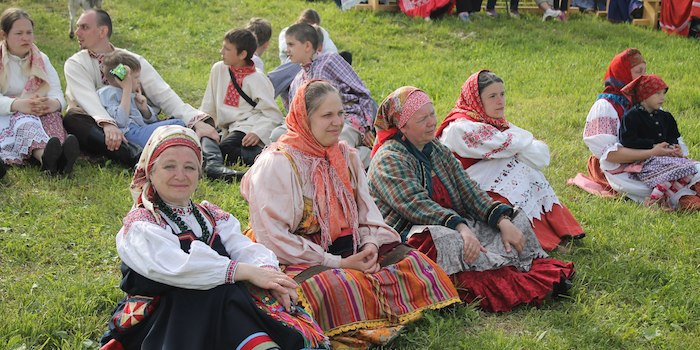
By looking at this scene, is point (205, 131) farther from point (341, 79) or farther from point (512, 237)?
point (512, 237)

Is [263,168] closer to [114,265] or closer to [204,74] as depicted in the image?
[114,265]

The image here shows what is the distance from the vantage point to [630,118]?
20.7ft

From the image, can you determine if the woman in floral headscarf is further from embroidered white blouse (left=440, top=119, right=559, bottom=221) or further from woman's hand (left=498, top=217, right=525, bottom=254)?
woman's hand (left=498, top=217, right=525, bottom=254)

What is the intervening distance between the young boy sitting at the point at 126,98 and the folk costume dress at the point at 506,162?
95.9 inches

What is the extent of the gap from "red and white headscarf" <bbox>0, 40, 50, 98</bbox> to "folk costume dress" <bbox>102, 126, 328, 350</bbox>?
128 inches

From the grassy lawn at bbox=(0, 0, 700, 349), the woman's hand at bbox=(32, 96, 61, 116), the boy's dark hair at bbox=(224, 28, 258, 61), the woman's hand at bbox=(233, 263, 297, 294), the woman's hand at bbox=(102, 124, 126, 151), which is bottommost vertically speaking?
the grassy lawn at bbox=(0, 0, 700, 349)

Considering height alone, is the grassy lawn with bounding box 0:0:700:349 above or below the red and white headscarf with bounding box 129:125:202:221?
below

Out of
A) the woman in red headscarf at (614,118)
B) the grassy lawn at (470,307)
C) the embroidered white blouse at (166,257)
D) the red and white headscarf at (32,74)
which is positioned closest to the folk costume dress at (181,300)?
the embroidered white blouse at (166,257)

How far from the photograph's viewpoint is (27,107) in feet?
20.5

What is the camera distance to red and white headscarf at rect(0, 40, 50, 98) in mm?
6320

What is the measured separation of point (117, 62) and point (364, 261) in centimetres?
322

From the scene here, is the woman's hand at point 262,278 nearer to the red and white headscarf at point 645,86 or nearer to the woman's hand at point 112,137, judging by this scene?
the woman's hand at point 112,137

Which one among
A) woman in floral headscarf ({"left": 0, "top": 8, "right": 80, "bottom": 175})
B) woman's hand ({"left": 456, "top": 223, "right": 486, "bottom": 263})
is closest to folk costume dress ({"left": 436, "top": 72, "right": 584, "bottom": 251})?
woman's hand ({"left": 456, "top": 223, "right": 486, "bottom": 263})

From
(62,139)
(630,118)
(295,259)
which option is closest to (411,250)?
(295,259)
